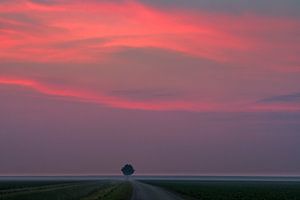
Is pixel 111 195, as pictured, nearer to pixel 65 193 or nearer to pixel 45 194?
pixel 45 194

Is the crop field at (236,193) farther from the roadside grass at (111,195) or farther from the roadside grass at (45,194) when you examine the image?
the roadside grass at (45,194)

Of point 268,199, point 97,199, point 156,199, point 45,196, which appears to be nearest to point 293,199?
point 268,199

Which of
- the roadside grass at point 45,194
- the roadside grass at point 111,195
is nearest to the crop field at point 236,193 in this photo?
the roadside grass at point 111,195

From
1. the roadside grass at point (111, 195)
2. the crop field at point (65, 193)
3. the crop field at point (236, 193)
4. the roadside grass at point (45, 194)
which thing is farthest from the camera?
the crop field at point (236, 193)

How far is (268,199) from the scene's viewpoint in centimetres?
6862

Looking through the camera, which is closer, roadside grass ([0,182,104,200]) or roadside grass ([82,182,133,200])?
roadside grass ([82,182,133,200])

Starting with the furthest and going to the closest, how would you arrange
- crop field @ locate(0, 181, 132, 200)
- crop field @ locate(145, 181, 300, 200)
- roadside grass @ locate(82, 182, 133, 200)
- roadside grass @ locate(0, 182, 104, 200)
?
crop field @ locate(145, 181, 300, 200)
crop field @ locate(0, 181, 132, 200)
roadside grass @ locate(0, 182, 104, 200)
roadside grass @ locate(82, 182, 133, 200)

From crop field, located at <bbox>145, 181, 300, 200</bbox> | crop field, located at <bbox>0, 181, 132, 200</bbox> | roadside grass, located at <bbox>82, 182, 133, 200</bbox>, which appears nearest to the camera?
roadside grass, located at <bbox>82, 182, 133, 200</bbox>

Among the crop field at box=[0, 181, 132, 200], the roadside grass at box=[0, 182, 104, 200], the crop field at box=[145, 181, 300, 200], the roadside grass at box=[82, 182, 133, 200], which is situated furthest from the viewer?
the crop field at box=[145, 181, 300, 200]

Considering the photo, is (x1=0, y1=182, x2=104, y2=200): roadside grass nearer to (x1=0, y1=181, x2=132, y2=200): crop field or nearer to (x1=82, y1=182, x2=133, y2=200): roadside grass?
(x1=0, y1=181, x2=132, y2=200): crop field

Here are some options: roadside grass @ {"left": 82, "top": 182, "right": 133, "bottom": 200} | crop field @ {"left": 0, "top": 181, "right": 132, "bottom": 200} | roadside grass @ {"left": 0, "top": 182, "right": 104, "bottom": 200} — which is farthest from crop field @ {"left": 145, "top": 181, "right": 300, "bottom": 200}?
roadside grass @ {"left": 0, "top": 182, "right": 104, "bottom": 200}

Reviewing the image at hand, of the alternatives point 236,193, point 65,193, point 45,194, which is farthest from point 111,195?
point 236,193

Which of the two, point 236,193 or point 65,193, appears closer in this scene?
point 65,193

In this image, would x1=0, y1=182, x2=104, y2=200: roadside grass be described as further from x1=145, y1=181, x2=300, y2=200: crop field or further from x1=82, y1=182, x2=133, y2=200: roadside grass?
x1=145, y1=181, x2=300, y2=200: crop field
